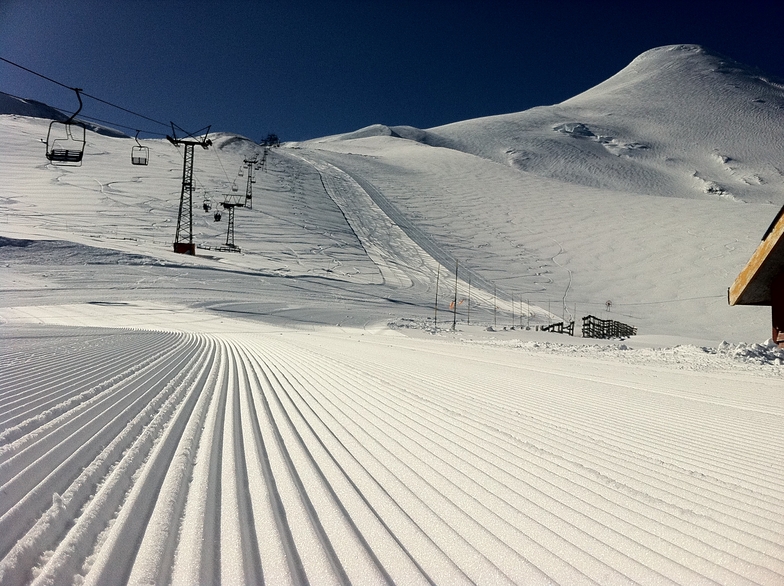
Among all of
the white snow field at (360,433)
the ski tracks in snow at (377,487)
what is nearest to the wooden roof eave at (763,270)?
the white snow field at (360,433)

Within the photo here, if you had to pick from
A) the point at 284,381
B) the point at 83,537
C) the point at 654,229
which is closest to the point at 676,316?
the point at 654,229

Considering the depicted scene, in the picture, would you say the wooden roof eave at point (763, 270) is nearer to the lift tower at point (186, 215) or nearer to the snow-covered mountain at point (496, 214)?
the snow-covered mountain at point (496, 214)

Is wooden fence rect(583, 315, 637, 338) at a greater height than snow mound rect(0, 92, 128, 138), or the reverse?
snow mound rect(0, 92, 128, 138)

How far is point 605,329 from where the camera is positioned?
25422 millimetres

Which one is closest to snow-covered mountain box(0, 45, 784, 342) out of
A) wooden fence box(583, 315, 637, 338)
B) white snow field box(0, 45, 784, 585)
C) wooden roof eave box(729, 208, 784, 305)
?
white snow field box(0, 45, 784, 585)

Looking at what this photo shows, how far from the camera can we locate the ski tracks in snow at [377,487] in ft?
8.71

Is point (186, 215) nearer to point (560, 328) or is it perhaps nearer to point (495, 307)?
point (495, 307)

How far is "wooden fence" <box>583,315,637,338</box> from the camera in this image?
2445 cm

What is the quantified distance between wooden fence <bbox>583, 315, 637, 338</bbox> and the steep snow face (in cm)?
5838

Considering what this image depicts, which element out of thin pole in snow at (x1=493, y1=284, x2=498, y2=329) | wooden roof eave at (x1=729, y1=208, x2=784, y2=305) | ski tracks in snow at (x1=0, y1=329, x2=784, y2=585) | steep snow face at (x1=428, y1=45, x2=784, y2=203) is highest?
steep snow face at (x1=428, y1=45, x2=784, y2=203)

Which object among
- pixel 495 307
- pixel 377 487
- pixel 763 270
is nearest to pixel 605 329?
pixel 495 307

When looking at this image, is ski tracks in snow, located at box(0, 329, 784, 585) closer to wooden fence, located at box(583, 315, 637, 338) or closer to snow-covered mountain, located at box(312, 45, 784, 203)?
wooden fence, located at box(583, 315, 637, 338)

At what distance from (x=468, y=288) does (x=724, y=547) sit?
109 ft

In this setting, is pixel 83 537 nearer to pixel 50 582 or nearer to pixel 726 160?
pixel 50 582
